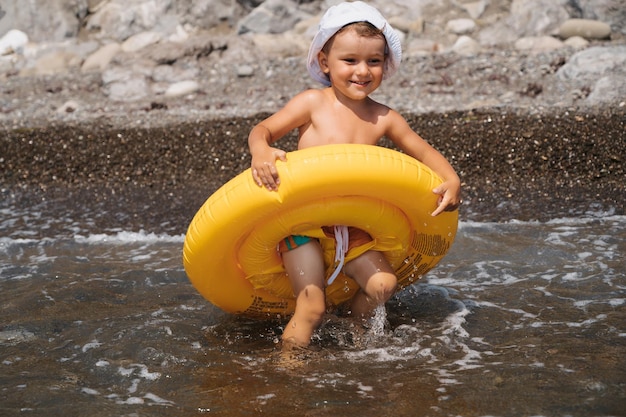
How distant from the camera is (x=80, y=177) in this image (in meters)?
8.42

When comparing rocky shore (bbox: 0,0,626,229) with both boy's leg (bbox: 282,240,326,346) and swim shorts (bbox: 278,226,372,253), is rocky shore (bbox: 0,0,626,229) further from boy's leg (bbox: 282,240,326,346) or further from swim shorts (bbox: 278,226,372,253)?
boy's leg (bbox: 282,240,326,346)

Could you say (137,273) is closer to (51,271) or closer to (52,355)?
(51,271)

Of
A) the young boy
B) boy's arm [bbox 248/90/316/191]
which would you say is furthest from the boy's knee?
boy's arm [bbox 248/90/316/191]

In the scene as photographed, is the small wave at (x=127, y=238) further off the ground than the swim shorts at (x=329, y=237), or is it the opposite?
the swim shorts at (x=329, y=237)

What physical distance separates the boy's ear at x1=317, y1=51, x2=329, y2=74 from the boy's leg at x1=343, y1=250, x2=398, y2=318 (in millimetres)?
901

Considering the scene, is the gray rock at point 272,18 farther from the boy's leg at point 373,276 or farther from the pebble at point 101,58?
the boy's leg at point 373,276

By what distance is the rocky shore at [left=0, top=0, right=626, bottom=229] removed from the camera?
7594 mm

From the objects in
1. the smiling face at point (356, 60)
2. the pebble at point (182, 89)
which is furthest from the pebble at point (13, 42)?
the smiling face at point (356, 60)

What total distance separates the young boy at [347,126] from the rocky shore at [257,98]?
111 inches

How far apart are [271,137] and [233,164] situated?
4.35 metres

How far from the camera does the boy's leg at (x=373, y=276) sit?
393 centimetres

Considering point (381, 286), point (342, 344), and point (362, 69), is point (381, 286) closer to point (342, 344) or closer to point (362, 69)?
point (342, 344)

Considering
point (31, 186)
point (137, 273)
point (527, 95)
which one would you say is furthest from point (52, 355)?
point (527, 95)

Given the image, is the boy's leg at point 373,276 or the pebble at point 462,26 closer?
the boy's leg at point 373,276
